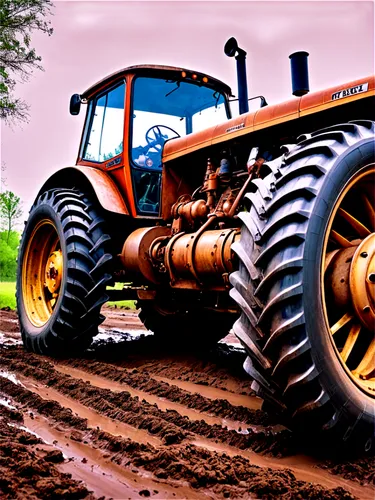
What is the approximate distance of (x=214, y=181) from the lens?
4367 millimetres

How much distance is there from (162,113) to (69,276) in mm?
1806

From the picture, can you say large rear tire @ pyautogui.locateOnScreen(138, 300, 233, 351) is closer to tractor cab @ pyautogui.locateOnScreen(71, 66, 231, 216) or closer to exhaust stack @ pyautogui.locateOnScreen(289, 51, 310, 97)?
tractor cab @ pyautogui.locateOnScreen(71, 66, 231, 216)

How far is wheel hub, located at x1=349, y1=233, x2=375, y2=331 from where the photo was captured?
8.38 ft

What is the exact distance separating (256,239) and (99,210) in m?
2.87

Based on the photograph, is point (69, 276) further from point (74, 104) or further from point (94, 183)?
point (74, 104)

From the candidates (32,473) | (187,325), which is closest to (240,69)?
(187,325)

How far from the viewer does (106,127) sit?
5551mm

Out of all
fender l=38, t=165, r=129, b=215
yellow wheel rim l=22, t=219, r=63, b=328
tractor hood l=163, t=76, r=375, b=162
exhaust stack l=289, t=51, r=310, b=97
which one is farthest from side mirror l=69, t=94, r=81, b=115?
exhaust stack l=289, t=51, r=310, b=97

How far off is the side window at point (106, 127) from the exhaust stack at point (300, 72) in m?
2.17

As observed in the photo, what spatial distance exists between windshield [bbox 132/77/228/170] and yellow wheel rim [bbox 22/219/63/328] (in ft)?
4.17

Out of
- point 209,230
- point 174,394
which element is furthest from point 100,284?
point 174,394

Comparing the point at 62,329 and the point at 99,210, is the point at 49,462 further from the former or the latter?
the point at 99,210

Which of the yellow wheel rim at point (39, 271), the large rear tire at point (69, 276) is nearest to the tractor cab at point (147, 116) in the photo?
the large rear tire at point (69, 276)

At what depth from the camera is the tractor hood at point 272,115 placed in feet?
10.3
